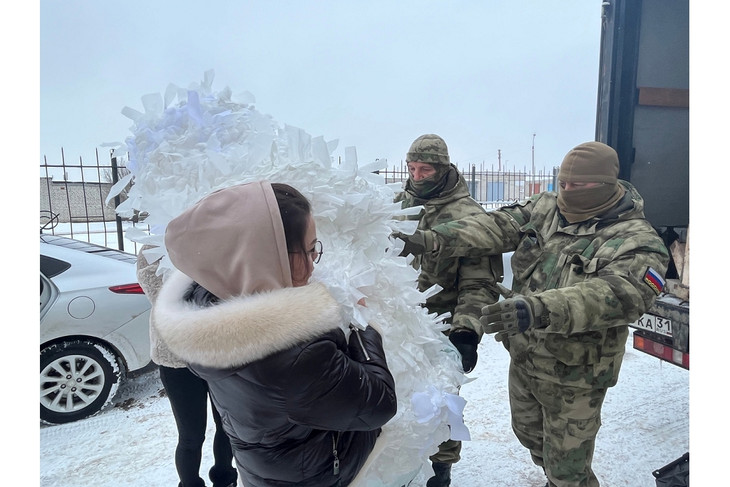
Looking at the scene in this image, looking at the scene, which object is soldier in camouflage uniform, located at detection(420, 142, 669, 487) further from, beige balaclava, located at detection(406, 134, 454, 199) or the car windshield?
the car windshield

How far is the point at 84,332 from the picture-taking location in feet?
11.7

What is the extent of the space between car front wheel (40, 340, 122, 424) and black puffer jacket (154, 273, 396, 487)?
9.18 feet

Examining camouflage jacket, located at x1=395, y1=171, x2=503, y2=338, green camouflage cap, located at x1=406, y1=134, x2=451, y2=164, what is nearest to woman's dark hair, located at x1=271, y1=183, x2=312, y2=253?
camouflage jacket, located at x1=395, y1=171, x2=503, y2=338

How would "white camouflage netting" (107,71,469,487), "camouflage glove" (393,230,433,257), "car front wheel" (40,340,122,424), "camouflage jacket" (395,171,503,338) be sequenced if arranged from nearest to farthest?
"white camouflage netting" (107,71,469,487) → "camouflage glove" (393,230,433,257) → "camouflage jacket" (395,171,503,338) → "car front wheel" (40,340,122,424)

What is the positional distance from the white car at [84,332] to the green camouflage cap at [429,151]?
8.49 ft

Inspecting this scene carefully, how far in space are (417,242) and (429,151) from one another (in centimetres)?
69

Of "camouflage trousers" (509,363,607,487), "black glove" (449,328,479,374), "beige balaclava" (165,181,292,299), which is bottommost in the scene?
"camouflage trousers" (509,363,607,487)

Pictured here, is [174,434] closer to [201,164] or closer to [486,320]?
[201,164]

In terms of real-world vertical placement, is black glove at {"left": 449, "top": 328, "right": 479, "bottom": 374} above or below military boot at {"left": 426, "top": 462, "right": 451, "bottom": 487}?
above

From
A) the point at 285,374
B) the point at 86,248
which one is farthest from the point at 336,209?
the point at 86,248

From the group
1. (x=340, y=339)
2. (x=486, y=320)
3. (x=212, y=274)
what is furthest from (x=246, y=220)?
(x=486, y=320)

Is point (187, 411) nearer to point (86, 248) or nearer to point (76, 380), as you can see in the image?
point (76, 380)

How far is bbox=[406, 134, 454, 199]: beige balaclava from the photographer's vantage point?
2.59 m

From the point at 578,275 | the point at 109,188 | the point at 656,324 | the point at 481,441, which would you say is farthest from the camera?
the point at 109,188
